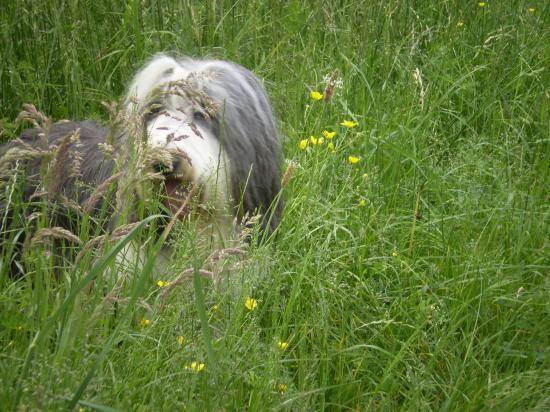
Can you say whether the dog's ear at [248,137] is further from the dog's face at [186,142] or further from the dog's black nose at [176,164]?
the dog's black nose at [176,164]

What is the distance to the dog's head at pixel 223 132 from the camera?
264cm

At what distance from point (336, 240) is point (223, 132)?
0.62 metres

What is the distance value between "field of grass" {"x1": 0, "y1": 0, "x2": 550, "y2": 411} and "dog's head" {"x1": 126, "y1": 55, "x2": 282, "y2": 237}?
0.57 feet

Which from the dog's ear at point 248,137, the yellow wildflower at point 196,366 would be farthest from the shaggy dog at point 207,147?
the yellow wildflower at point 196,366

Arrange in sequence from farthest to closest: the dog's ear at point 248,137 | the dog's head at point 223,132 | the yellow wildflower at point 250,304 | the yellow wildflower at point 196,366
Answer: the dog's ear at point 248,137, the dog's head at point 223,132, the yellow wildflower at point 250,304, the yellow wildflower at point 196,366

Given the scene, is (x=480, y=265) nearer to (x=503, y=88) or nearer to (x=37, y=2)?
(x=503, y=88)

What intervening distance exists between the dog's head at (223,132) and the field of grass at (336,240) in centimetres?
17

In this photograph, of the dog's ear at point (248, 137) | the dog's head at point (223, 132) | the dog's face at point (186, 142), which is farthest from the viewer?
the dog's ear at point (248, 137)

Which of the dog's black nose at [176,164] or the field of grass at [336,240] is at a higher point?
the dog's black nose at [176,164]

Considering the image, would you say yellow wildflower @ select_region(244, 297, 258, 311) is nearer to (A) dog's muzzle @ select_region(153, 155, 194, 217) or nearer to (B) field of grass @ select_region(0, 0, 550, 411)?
(B) field of grass @ select_region(0, 0, 550, 411)

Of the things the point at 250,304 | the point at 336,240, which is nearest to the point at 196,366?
the point at 250,304

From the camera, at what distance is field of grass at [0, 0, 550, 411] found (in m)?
1.94

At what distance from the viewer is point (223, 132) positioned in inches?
107

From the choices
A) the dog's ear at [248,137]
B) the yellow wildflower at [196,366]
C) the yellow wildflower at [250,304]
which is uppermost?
the dog's ear at [248,137]
